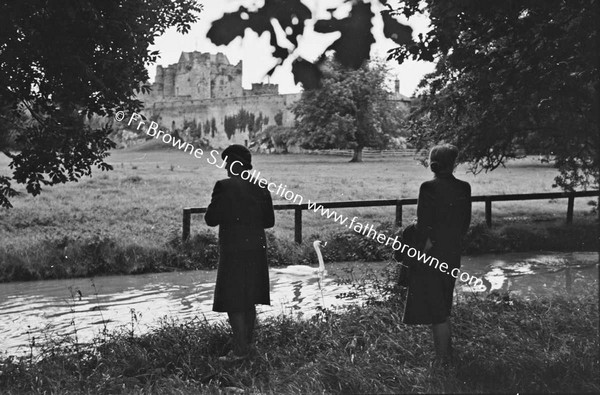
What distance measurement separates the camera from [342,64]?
11.6 ft

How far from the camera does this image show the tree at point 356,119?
125 ft

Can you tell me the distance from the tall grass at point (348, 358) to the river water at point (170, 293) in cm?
108

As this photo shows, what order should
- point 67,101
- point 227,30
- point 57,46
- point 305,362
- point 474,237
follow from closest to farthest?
point 227,30 < point 305,362 < point 57,46 < point 67,101 < point 474,237

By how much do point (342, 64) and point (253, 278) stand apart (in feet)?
9.98

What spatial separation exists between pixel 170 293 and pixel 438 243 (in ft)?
20.8

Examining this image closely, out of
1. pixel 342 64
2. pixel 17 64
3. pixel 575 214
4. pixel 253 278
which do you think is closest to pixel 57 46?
pixel 17 64

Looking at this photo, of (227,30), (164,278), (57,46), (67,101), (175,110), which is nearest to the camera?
(227,30)

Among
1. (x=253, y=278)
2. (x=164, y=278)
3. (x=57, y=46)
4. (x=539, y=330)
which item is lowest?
(x=164, y=278)

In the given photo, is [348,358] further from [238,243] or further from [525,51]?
[525,51]

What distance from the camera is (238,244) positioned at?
616 centimetres

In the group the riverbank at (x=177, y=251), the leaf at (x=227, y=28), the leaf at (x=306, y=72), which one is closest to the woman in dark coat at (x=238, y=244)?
the leaf at (x=306, y=72)

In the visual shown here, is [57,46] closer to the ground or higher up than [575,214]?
higher up

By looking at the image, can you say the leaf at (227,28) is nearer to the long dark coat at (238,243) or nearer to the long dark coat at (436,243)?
the long dark coat at (436,243)

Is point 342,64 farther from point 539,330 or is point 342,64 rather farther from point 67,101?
point 67,101
